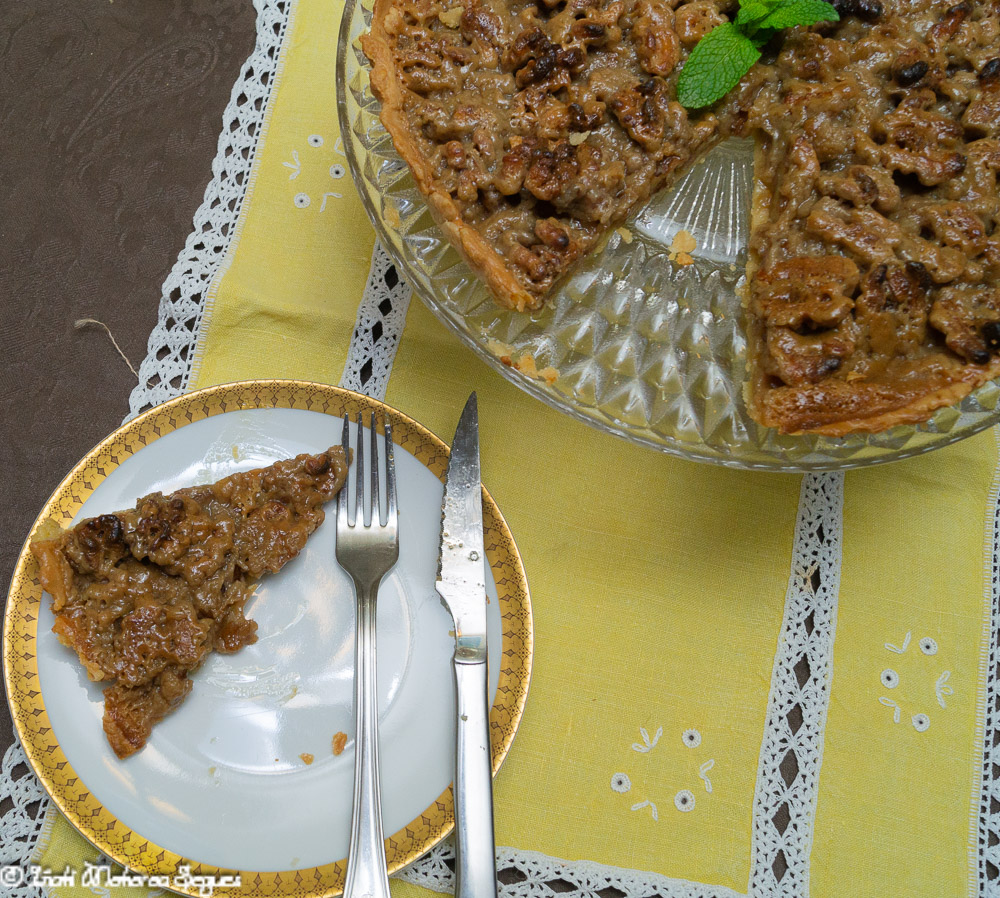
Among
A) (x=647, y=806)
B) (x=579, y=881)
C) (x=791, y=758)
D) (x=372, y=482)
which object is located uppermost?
(x=372, y=482)

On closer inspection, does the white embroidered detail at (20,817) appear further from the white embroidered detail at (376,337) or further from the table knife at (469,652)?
the white embroidered detail at (376,337)

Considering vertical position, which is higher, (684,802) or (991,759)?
(991,759)

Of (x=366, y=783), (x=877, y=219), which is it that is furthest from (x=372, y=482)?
(x=877, y=219)

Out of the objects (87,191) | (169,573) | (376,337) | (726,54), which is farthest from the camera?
(87,191)

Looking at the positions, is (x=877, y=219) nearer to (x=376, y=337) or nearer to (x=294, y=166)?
(x=376, y=337)

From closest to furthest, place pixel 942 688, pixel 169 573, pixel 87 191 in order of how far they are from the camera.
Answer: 1. pixel 169 573
2. pixel 942 688
3. pixel 87 191
